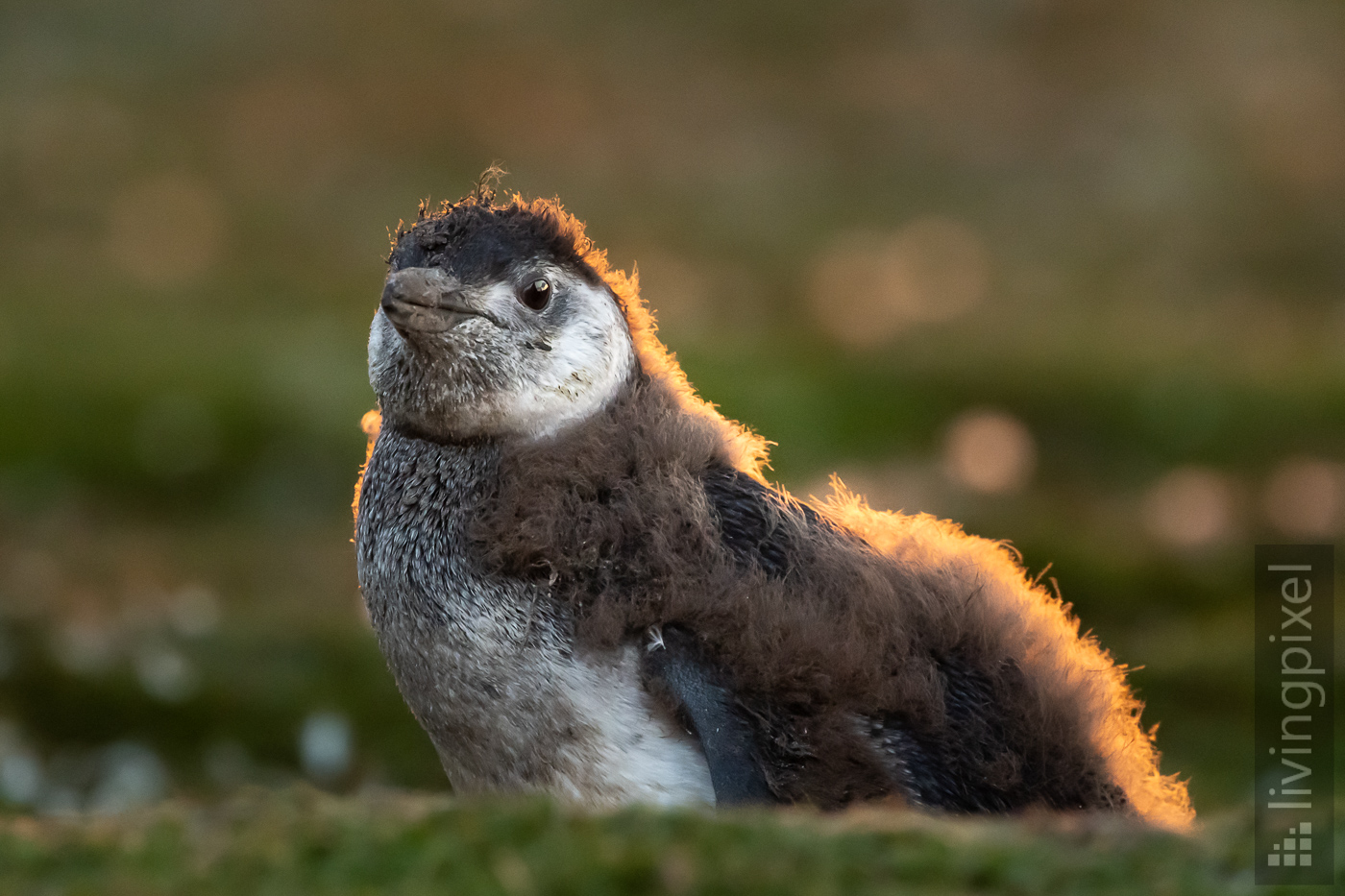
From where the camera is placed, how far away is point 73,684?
232 inches

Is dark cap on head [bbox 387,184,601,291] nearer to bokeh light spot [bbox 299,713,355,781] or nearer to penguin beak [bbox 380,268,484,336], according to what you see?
penguin beak [bbox 380,268,484,336]

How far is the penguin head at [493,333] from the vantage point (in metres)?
3.12

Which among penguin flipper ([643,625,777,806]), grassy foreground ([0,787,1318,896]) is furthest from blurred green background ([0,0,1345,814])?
grassy foreground ([0,787,1318,896])

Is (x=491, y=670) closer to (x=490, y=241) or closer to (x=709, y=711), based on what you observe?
(x=709, y=711)

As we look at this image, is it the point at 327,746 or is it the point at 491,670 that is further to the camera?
the point at 327,746

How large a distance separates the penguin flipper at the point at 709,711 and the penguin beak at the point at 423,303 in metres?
0.81

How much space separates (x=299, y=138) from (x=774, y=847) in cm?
1235

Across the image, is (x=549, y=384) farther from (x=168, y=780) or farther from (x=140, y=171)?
(x=140, y=171)

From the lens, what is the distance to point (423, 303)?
310 centimetres

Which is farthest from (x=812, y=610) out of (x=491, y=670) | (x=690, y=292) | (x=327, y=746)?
(x=690, y=292)

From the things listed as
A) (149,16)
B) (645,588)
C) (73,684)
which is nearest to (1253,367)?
(73,684)

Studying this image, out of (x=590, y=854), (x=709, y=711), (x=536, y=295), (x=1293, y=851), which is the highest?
(x=536, y=295)

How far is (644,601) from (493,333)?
2.30 feet

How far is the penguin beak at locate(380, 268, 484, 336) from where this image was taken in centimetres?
307
